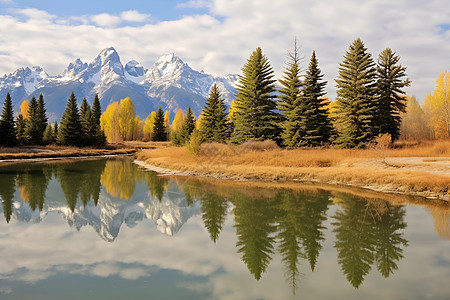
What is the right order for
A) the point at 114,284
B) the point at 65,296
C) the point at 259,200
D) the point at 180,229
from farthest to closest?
the point at 259,200 → the point at 180,229 → the point at 114,284 → the point at 65,296

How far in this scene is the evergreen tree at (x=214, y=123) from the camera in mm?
43625

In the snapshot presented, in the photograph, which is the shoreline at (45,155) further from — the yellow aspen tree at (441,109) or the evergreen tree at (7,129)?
the yellow aspen tree at (441,109)

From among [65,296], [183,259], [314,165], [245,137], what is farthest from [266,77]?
[65,296]

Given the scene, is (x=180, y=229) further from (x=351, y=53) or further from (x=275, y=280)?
(x=351, y=53)

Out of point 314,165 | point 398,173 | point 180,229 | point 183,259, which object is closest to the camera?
point 183,259

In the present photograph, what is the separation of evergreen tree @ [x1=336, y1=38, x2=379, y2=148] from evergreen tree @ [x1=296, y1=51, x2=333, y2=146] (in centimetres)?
166

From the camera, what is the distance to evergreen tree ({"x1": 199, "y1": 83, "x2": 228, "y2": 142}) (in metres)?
43.6

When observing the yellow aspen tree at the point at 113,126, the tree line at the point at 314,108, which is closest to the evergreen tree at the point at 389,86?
the tree line at the point at 314,108

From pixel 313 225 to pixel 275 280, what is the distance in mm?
5215

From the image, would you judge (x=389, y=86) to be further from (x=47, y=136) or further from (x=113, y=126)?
(x=113, y=126)

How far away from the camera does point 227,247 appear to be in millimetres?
10312

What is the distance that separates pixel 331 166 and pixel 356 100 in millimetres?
11851

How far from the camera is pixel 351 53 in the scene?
36.3 meters

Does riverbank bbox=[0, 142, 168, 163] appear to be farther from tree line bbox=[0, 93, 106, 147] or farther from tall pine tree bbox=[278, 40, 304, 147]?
tall pine tree bbox=[278, 40, 304, 147]
